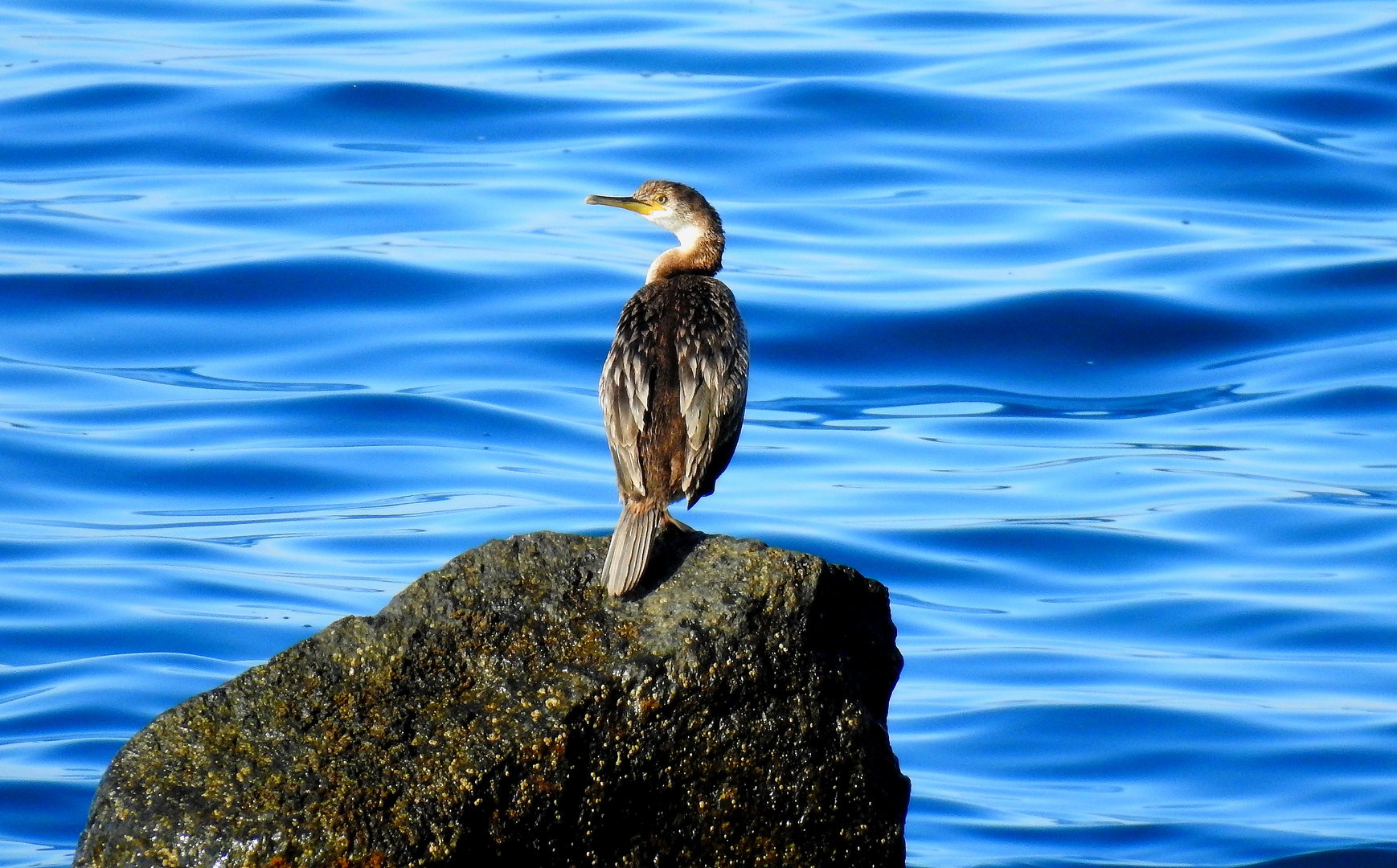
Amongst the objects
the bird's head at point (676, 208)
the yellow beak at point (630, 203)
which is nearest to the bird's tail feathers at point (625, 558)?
the bird's head at point (676, 208)

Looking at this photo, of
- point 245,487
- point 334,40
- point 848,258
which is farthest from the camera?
point 334,40

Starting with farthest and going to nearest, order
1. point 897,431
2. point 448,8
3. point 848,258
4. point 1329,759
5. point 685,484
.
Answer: point 448,8 → point 848,258 → point 897,431 → point 1329,759 → point 685,484

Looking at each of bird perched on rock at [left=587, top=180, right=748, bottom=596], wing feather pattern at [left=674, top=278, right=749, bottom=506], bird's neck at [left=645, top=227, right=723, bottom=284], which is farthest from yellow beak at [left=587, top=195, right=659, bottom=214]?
wing feather pattern at [left=674, top=278, right=749, bottom=506]

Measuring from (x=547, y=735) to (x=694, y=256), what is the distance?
3.26 meters

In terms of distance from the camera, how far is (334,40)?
73.9 feet

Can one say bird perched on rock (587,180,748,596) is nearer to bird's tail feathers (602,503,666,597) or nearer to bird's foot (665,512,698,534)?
bird's foot (665,512,698,534)

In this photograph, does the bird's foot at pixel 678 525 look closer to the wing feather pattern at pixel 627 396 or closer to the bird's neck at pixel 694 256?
the wing feather pattern at pixel 627 396

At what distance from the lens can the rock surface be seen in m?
4.65

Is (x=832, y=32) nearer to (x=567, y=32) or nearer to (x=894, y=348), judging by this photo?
(x=567, y=32)

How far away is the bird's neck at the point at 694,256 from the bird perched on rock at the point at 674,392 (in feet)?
2.49

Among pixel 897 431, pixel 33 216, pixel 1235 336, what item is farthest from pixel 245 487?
pixel 1235 336

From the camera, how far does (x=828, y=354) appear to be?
1501 cm

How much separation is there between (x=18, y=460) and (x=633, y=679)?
8.88 meters

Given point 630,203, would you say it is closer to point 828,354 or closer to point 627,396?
point 627,396
